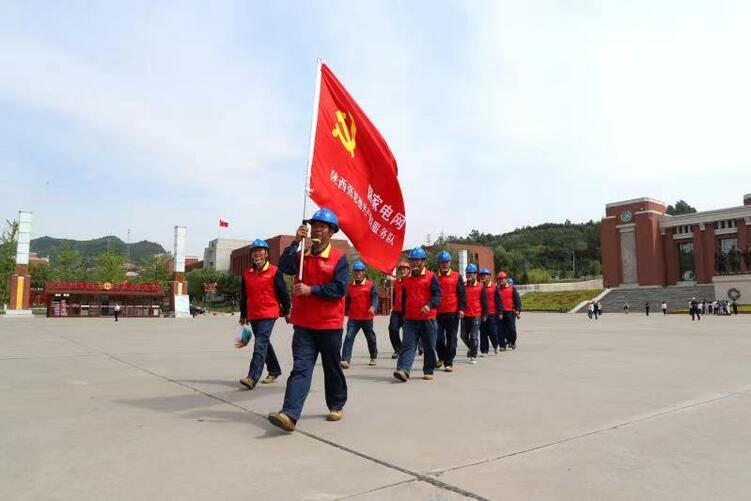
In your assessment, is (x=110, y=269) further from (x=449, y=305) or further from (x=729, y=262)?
(x=729, y=262)

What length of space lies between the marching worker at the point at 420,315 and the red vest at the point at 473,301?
2.22 meters

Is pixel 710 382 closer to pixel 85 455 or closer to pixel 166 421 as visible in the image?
pixel 166 421

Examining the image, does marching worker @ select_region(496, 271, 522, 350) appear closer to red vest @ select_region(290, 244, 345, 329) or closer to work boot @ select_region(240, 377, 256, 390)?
work boot @ select_region(240, 377, 256, 390)

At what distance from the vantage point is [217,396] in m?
5.96

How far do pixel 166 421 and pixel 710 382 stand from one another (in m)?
6.57

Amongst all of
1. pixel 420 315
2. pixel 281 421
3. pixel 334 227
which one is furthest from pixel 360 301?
pixel 281 421

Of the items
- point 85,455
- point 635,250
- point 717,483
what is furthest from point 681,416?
point 635,250

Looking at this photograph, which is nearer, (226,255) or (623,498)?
(623,498)

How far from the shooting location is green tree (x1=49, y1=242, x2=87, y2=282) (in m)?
60.4

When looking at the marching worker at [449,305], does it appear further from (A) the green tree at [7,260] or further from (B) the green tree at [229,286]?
(B) the green tree at [229,286]

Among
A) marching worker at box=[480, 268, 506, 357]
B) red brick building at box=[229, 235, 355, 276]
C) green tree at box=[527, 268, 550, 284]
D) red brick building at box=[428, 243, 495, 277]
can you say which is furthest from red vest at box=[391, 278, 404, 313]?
green tree at box=[527, 268, 550, 284]

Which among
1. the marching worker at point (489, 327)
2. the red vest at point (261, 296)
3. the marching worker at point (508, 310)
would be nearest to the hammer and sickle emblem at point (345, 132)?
the red vest at point (261, 296)

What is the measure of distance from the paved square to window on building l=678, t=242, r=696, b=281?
58932 millimetres

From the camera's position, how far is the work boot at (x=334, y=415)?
4734 millimetres
